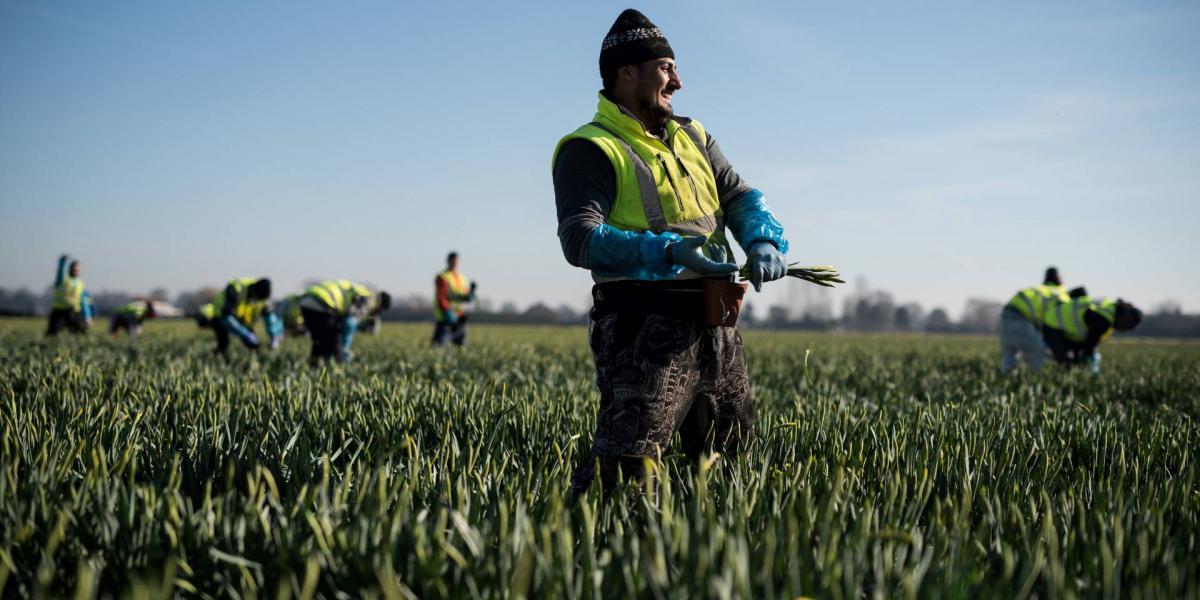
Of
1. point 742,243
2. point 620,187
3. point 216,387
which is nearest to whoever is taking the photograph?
point 620,187

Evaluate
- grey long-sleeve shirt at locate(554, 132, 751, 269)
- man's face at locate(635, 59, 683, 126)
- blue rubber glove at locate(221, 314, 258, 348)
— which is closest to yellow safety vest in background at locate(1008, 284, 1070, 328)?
man's face at locate(635, 59, 683, 126)

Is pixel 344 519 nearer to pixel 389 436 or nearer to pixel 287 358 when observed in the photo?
pixel 389 436

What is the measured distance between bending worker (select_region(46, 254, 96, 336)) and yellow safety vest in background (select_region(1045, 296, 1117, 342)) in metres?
14.9

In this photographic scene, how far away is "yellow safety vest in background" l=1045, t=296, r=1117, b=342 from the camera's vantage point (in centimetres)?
855

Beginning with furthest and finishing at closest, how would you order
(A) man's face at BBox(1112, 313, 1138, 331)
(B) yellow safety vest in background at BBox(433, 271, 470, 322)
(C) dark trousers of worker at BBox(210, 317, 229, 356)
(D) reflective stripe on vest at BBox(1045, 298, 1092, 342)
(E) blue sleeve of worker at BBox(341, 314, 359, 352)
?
(B) yellow safety vest in background at BBox(433, 271, 470, 322), (C) dark trousers of worker at BBox(210, 317, 229, 356), (D) reflective stripe on vest at BBox(1045, 298, 1092, 342), (A) man's face at BBox(1112, 313, 1138, 331), (E) blue sleeve of worker at BBox(341, 314, 359, 352)

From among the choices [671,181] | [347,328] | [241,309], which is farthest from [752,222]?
[241,309]

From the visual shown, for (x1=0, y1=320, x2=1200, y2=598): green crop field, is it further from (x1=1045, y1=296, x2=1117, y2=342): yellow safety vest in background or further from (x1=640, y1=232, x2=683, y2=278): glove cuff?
(x1=1045, y1=296, x2=1117, y2=342): yellow safety vest in background

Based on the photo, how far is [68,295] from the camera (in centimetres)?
1378

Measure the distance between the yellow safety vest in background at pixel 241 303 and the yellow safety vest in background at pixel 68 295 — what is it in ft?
22.3

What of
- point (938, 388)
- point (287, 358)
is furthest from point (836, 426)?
point (287, 358)

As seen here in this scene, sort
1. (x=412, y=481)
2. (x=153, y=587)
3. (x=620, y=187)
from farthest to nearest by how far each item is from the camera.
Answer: (x=620, y=187), (x=412, y=481), (x=153, y=587)

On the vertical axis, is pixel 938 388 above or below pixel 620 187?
below

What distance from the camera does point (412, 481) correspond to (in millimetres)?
1891

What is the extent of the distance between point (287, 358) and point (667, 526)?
272 inches
